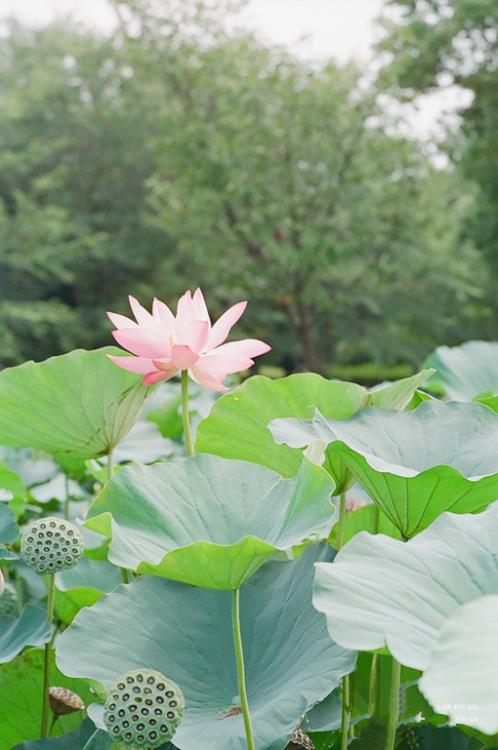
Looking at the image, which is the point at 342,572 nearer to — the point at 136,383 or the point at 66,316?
the point at 136,383

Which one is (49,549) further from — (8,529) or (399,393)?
(399,393)

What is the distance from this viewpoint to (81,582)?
2.80 feet

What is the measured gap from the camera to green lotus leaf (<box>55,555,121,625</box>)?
0.75 metres

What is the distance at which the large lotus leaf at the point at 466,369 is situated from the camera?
1511mm

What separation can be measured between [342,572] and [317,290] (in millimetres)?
8328

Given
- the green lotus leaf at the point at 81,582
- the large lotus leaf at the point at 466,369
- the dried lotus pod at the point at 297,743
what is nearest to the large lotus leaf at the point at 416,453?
the dried lotus pod at the point at 297,743

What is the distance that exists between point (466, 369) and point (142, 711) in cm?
120

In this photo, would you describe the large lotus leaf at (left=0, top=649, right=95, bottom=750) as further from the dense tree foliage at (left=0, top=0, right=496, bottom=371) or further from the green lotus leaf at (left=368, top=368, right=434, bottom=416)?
the dense tree foliage at (left=0, top=0, right=496, bottom=371)

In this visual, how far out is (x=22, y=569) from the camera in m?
0.91

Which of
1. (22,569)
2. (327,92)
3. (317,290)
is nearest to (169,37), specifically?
(327,92)

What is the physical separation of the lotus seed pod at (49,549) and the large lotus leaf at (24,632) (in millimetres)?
40

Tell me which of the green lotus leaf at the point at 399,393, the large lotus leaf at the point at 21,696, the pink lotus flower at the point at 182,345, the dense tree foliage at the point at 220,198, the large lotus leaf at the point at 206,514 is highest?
the dense tree foliage at the point at 220,198

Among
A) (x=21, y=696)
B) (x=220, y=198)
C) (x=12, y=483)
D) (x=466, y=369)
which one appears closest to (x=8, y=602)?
(x=21, y=696)

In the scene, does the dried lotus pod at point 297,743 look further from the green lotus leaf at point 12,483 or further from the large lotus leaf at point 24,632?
the green lotus leaf at point 12,483
